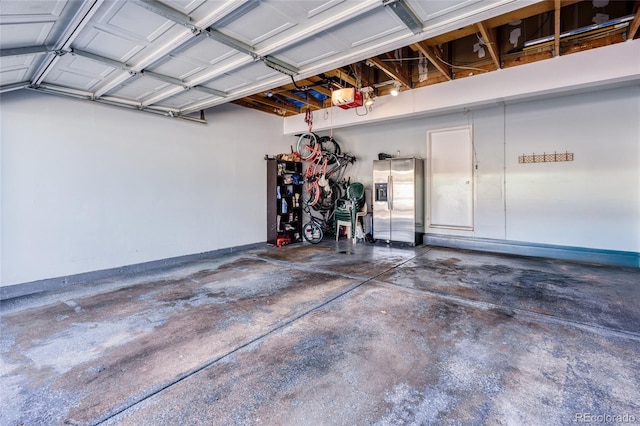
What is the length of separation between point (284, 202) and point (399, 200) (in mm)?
2711

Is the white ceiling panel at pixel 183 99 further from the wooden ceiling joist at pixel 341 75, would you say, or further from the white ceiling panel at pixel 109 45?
the wooden ceiling joist at pixel 341 75

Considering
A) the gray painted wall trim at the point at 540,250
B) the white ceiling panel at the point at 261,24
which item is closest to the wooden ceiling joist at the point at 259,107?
the white ceiling panel at the point at 261,24

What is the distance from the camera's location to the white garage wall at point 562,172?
476 centimetres

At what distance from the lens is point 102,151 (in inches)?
172

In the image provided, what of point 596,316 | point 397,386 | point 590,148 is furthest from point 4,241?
point 590,148

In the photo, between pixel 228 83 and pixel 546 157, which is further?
pixel 546 157

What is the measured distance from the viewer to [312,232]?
7.24 metres

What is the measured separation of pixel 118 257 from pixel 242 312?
284 cm

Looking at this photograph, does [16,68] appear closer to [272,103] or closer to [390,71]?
[272,103]

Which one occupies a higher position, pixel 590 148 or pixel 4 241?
pixel 590 148

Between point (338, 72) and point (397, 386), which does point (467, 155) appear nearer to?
point (338, 72)

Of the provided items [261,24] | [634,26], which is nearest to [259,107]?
[261,24]

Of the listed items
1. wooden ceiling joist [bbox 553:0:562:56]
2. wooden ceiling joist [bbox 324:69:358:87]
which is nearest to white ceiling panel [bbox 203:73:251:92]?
wooden ceiling joist [bbox 324:69:358:87]

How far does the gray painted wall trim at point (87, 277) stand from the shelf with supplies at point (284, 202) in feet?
4.76
